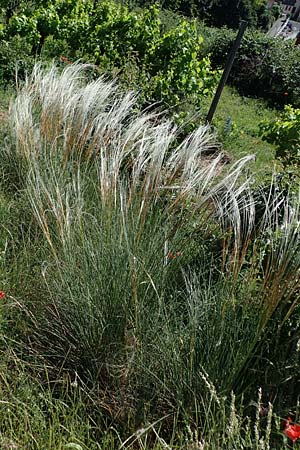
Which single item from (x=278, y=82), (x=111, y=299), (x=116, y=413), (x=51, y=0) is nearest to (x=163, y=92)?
(x=51, y=0)

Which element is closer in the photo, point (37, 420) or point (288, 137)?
point (37, 420)

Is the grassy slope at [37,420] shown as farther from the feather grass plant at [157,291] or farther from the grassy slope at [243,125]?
the grassy slope at [243,125]

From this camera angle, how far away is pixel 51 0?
276 inches

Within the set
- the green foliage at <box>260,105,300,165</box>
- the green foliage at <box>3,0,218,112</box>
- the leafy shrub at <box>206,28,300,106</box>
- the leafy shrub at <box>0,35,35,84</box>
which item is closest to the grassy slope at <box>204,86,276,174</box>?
the leafy shrub at <box>206,28,300,106</box>

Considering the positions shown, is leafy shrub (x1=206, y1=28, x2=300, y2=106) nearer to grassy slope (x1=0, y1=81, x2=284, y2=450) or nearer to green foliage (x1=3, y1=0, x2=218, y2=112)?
green foliage (x1=3, y1=0, x2=218, y2=112)

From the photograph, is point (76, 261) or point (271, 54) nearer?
point (76, 261)

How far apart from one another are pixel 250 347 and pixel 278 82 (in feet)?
38.3

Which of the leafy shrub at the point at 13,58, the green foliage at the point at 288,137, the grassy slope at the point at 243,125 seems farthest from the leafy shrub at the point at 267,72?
the green foliage at the point at 288,137

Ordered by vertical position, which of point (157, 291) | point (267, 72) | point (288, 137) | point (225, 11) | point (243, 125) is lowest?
point (243, 125)

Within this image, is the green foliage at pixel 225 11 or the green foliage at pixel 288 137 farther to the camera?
the green foliage at pixel 225 11

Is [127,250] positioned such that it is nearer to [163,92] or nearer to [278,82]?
[163,92]

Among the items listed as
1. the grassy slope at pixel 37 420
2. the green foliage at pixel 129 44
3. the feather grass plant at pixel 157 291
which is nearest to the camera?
the grassy slope at pixel 37 420

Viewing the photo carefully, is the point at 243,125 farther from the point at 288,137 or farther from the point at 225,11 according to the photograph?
the point at 225,11

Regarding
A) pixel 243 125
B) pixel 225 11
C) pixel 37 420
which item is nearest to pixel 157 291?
pixel 37 420
